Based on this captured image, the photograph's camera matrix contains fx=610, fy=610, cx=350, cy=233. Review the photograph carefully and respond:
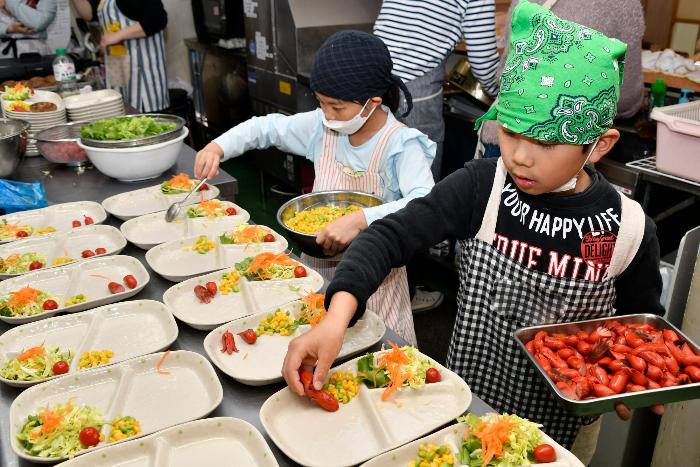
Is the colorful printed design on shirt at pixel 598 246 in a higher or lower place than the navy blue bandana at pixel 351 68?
lower

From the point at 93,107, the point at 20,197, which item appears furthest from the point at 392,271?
the point at 93,107

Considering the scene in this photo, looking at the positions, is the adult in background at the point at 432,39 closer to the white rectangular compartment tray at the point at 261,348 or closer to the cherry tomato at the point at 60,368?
the white rectangular compartment tray at the point at 261,348

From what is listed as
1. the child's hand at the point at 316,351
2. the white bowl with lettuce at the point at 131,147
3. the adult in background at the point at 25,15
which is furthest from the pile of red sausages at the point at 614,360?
the adult in background at the point at 25,15

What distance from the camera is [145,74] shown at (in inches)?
209

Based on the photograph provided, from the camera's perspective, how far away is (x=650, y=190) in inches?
112

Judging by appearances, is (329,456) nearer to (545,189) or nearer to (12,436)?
Answer: (12,436)

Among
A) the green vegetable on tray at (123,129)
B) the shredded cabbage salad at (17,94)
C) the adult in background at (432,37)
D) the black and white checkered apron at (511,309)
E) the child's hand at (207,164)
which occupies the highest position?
the adult in background at (432,37)

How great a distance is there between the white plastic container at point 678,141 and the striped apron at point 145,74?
164 inches

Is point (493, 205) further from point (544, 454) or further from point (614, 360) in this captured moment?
point (544, 454)

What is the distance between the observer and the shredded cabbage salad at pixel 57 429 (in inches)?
47.4

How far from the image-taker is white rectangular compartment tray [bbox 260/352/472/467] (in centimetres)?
126

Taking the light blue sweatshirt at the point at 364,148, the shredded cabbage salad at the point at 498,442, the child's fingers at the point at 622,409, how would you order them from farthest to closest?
the light blue sweatshirt at the point at 364,148 < the child's fingers at the point at 622,409 < the shredded cabbage salad at the point at 498,442

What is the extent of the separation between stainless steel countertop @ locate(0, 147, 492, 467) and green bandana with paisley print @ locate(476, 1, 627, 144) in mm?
635

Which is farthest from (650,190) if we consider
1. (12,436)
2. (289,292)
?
(12,436)
